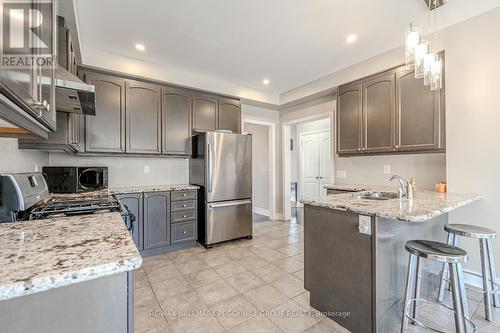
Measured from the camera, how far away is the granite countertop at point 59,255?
0.57 meters

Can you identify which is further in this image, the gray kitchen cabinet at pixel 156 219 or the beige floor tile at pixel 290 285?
the gray kitchen cabinet at pixel 156 219

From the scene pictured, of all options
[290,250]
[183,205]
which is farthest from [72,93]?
[290,250]

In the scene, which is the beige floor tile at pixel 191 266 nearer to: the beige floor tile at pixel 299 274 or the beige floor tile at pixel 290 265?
the beige floor tile at pixel 290 265

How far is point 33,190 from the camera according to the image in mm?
1890

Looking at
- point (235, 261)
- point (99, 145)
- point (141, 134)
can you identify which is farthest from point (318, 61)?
point (99, 145)

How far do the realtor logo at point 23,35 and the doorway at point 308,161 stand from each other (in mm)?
4422

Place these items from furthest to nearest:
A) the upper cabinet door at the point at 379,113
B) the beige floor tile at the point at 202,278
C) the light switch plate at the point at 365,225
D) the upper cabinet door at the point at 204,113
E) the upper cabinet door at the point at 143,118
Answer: the upper cabinet door at the point at 204,113
the upper cabinet door at the point at 143,118
the upper cabinet door at the point at 379,113
the beige floor tile at the point at 202,278
the light switch plate at the point at 365,225

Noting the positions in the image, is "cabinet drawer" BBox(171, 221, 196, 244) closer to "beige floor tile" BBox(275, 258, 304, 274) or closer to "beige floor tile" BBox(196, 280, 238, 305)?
"beige floor tile" BBox(196, 280, 238, 305)

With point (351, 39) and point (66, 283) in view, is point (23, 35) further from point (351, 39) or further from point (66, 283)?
point (351, 39)

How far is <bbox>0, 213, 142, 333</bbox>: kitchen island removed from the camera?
583 mm

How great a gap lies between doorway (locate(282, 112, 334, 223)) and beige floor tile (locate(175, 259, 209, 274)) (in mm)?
2605

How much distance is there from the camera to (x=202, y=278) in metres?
2.50

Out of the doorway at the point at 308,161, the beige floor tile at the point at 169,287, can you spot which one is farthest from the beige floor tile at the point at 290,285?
the doorway at the point at 308,161

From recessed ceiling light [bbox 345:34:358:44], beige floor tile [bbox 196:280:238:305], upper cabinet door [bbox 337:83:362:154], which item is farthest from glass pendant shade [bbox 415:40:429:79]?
beige floor tile [bbox 196:280:238:305]
